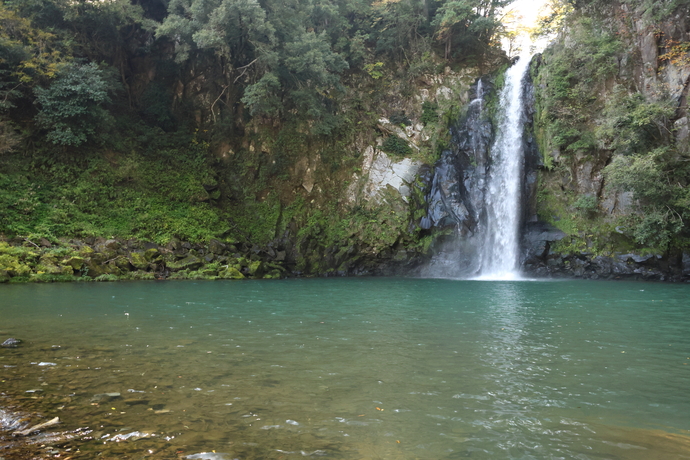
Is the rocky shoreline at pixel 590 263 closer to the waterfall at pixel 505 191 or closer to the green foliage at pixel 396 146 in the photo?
the waterfall at pixel 505 191

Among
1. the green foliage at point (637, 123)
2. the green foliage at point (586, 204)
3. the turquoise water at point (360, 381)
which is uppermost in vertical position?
the green foliage at point (637, 123)

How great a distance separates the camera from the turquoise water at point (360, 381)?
123 inches

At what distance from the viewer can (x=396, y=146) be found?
82.3 ft

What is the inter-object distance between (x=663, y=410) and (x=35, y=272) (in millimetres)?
17980

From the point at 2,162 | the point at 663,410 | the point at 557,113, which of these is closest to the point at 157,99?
the point at 2,162

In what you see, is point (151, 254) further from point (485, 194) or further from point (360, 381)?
point (485, 194)

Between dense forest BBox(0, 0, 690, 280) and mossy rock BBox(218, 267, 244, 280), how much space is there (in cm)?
36

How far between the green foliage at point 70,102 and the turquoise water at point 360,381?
13984 millimetres

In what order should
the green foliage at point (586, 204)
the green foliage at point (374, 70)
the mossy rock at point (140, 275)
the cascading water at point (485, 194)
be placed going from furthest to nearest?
1. the green foliage at point (374, 70)
2. the cascading water at point (485, 194)
3. the green foliage at point (586, 204)
4. the mossy rock at point (140, 275)

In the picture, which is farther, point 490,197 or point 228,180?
point 228,180

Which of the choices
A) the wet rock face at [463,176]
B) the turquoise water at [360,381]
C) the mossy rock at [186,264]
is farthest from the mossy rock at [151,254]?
the wet rock face at [463,176]

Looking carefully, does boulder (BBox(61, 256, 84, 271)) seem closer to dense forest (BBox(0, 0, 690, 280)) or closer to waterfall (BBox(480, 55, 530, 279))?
dense forest (BBox(0, 0, 690, 280))

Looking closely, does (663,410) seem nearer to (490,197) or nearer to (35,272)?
(35,272)

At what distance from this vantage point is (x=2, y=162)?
1920cm
